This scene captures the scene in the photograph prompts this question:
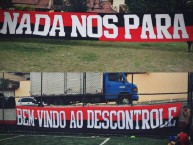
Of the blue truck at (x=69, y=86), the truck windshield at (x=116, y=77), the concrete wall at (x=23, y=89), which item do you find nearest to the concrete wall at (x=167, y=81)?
the truck windshield at (x=116, y=77)

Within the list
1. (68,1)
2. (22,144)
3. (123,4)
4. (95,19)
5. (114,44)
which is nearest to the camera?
(22,144)

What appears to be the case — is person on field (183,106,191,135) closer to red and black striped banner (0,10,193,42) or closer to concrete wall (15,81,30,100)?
red and black striped banner (0,10,193,42)

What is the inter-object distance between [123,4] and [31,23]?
298 inches

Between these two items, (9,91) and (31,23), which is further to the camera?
(9,91)

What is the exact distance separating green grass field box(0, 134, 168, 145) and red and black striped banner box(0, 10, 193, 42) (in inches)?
185

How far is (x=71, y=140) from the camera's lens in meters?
11.0

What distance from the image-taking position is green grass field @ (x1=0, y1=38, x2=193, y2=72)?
40.5 ft

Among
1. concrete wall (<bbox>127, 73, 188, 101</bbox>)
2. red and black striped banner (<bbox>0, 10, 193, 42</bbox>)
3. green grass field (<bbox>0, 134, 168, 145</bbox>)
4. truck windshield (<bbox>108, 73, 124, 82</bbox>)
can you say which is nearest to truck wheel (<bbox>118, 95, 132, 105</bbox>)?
concrete wall (<bbox>127, 73, 188, 101</bbox>)

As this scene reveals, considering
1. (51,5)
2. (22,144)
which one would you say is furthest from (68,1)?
(22,144)

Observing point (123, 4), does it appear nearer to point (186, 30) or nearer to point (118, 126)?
point (186, 30)

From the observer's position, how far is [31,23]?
14.0 metres

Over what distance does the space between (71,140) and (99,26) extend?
17.9 ft

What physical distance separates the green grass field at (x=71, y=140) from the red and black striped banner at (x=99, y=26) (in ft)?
15.4

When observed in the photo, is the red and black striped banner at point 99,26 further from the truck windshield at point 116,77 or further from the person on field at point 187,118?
the person on field at point 187,118
